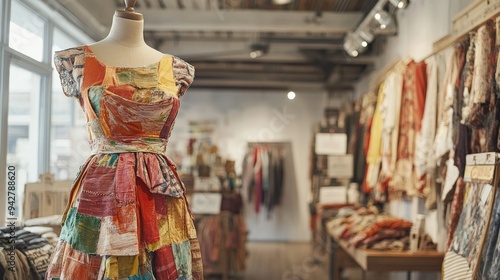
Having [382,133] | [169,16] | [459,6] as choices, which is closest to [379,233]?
[382,133]

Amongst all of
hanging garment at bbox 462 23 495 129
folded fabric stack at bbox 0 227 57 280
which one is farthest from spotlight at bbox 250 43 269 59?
folded fabric stack at bbox 0 227 57 280

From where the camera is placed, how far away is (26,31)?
7.48 feet

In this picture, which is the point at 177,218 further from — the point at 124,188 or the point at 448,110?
the point at 448,110

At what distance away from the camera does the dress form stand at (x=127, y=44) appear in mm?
1816

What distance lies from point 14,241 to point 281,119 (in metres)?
5.20

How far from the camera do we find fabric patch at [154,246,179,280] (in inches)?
66.0

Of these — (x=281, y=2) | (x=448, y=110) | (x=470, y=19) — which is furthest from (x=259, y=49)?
(x=470, y=19)

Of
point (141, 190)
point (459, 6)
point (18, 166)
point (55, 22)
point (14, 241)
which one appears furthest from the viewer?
point (459, 6)

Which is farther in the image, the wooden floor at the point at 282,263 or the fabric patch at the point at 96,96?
the wooden floor at the point at 282,263

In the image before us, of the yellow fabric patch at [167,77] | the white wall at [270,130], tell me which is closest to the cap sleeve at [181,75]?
the yellow fabric patch at [167,77]

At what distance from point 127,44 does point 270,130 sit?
209 inches

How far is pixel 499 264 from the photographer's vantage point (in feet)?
6.89

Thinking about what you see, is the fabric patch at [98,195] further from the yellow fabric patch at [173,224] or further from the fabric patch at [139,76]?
the fabric patch at [139,76]

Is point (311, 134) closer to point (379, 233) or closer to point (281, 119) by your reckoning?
point (281, 119)
